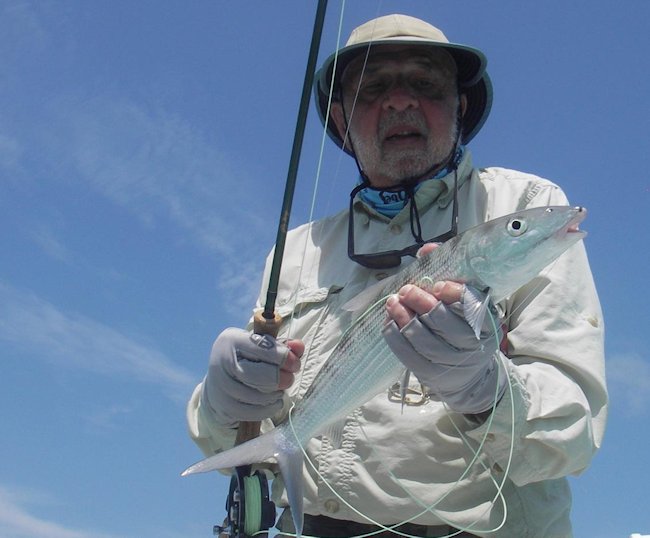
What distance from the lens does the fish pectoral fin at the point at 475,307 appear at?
391cm

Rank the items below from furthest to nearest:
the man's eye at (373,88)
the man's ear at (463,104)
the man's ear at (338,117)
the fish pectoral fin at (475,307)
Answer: the man's ear at (338,117), the man's ear at (463,104), the man's eye at (373,88), the fish pectoral fin at (475,307)

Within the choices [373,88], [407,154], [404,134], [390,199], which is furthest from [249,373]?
[373,88]

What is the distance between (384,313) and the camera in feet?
14.4

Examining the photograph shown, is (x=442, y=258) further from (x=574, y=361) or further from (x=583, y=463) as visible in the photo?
(x=583, y=463)

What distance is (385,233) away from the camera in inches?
237

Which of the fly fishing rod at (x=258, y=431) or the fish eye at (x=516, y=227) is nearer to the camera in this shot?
the fish eye at (x=516, y=227)

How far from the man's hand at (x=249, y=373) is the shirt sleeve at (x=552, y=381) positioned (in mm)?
1243

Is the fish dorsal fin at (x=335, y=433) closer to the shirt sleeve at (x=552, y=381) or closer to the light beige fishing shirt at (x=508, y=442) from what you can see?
the light beige fishing shirt at (x=508, y=442)

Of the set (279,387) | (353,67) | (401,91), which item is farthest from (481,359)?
(353,67)

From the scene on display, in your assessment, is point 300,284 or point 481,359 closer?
point 481,359

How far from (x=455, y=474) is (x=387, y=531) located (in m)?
0.56

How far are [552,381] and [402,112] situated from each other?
2.69 metres

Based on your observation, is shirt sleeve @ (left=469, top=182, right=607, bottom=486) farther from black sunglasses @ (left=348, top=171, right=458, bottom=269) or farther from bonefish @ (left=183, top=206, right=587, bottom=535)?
black sunglasses @ (left=348, top=171, right=458, bottom=269)

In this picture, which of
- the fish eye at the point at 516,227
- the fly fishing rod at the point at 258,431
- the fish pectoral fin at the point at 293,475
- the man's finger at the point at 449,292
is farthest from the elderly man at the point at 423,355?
the fish eye at the point at 516,227
